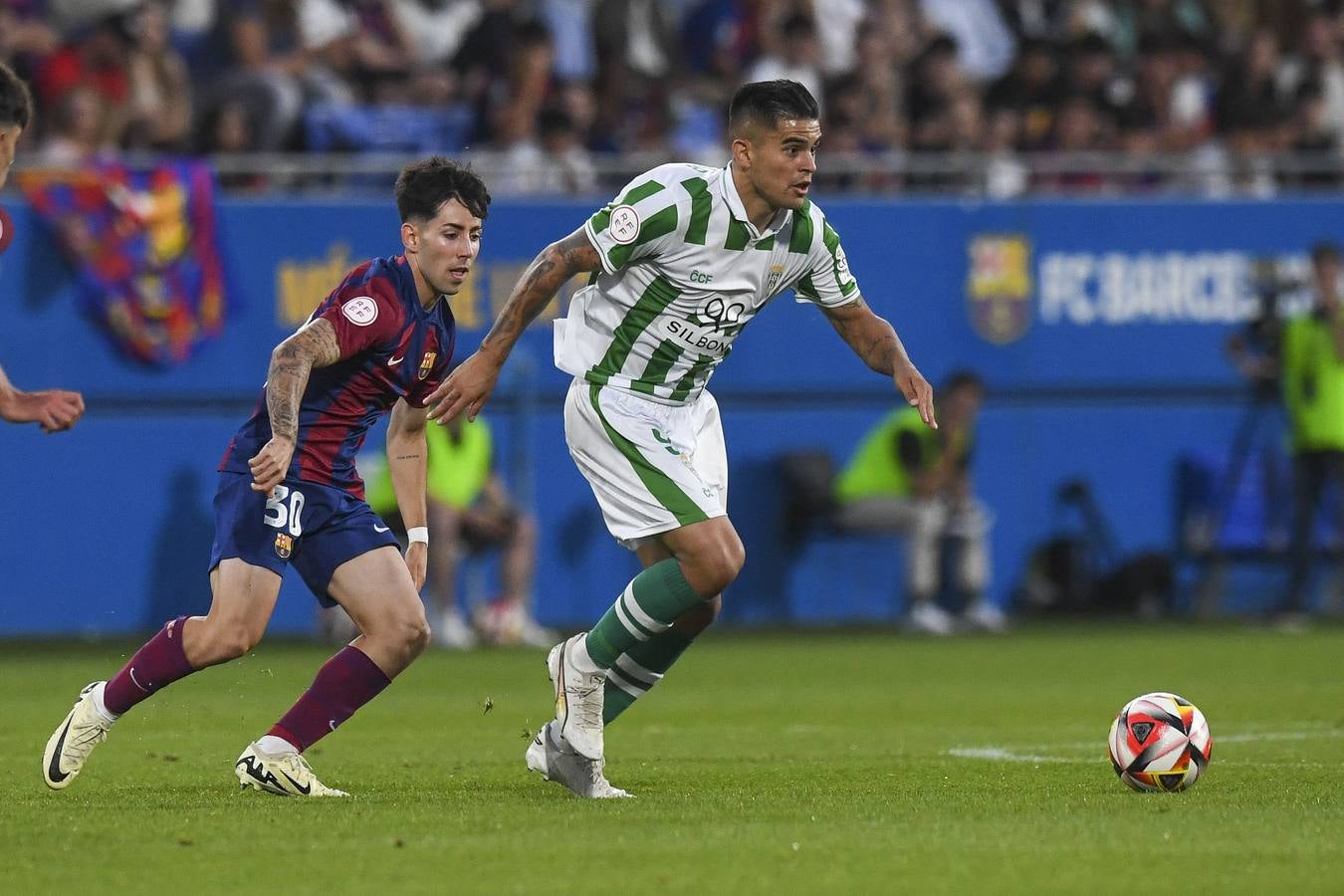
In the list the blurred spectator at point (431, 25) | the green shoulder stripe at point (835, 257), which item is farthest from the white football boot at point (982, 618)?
the green shoulder stripe at point (835, 257)

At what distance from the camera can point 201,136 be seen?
54.1 feet

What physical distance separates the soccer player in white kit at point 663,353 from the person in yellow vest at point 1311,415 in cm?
994

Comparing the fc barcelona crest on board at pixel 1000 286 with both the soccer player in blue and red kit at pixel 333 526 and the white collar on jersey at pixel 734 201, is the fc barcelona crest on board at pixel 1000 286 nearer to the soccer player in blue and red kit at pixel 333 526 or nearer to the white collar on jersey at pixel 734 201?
the white collar on jersey at pixel 734 201

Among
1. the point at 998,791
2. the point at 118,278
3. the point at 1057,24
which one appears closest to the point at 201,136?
the point at 118,278

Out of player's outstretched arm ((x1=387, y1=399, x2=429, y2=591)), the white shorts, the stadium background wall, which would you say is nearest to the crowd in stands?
the stadium background wall

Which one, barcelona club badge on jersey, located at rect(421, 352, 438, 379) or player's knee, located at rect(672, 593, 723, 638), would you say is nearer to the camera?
barcelona club badge on jersey, located at rect(421, 352, 438, 379)

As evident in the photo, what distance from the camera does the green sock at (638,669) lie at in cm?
784

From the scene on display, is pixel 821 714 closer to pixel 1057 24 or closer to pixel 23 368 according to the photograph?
pixel 23 368

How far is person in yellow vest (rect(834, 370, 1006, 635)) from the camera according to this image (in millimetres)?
17172

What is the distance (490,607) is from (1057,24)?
8.50 meters

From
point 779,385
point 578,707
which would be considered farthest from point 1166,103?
point 578,707

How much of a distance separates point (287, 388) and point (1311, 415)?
470 inches

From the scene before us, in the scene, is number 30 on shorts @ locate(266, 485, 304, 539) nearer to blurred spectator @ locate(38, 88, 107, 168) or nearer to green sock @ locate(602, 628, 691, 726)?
green sock @ locate(602, 628, 691, 726)

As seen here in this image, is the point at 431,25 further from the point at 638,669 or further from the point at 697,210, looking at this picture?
the point at 638,669
